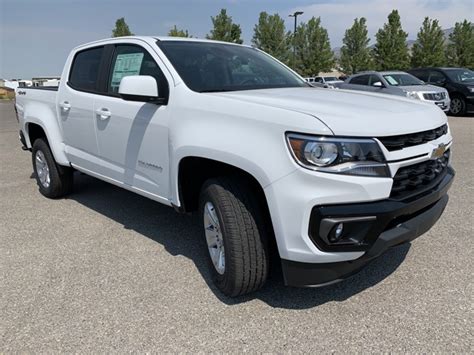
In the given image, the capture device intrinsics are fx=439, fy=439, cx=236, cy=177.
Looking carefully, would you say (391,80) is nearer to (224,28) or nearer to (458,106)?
(458,106)

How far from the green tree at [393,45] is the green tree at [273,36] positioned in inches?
281

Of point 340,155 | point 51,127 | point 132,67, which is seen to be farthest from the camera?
point 51,127

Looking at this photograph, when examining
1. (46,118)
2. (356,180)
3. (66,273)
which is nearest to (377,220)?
(356,180)

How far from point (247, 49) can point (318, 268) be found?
2.67 meters

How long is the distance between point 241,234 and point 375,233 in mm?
784

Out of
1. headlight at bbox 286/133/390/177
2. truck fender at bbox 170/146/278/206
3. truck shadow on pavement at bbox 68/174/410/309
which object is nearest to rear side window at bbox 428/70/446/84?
truck shadow on pavement at bbox 68/174/410/309

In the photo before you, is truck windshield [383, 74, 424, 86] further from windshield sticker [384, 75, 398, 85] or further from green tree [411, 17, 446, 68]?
green tree [411, 17, 446, 68]

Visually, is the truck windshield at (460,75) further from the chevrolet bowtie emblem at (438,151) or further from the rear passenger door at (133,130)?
the rear passenger door at (133,130)

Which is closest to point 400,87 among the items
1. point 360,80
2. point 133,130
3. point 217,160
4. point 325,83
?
point 360,80

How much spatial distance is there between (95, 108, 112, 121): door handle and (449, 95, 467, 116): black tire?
523 inches

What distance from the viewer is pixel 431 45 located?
3216cm

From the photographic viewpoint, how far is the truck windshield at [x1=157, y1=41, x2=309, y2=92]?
3369mm

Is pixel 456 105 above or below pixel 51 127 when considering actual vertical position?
below

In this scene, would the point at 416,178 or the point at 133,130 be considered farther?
the point at 133,130
